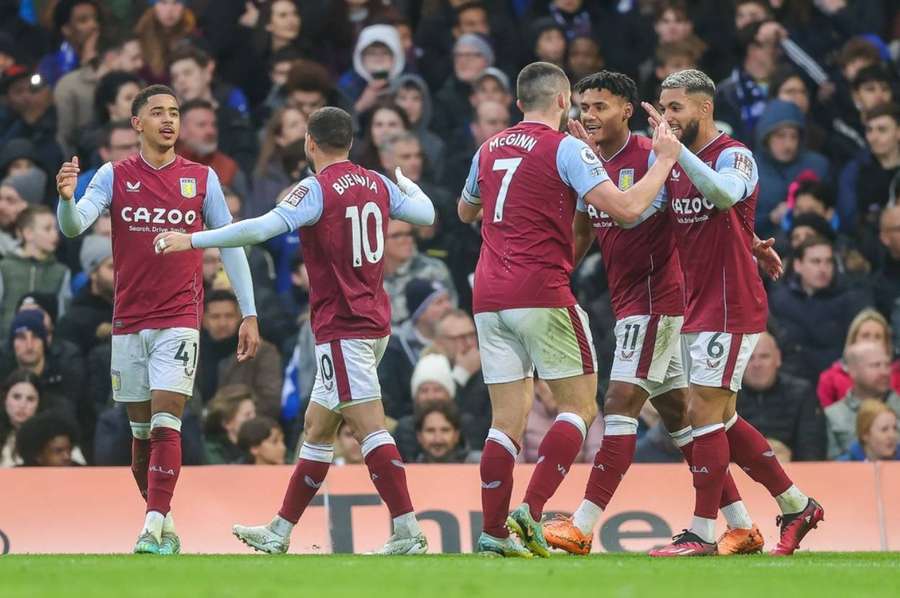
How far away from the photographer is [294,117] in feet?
53.2

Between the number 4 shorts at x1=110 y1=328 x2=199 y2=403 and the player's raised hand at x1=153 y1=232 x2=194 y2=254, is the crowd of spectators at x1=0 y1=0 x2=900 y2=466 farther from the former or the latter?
the player's raised hand at x1=153 y1=232 x2=194 y2=254

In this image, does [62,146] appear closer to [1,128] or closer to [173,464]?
[1,128]

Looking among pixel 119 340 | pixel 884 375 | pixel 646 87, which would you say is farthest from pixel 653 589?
pixel 646 87

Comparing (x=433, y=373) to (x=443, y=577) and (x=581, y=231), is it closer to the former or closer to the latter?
(x=581, y=231)

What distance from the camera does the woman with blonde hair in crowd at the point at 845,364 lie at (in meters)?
14.1

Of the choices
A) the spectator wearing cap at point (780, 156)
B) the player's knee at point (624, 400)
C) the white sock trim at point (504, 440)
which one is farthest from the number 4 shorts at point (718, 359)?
the spectator wearing cap at point (780, 156)

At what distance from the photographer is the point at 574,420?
9.27 metres

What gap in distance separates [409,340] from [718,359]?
5431 mm

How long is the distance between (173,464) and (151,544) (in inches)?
19.8

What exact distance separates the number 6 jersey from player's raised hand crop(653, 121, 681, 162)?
1.74 meters

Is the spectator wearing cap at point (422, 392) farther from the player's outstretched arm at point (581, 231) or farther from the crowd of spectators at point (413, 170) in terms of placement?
the player's outstretched arm at point (581, 231)

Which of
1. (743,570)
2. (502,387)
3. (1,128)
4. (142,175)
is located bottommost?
(743,570)

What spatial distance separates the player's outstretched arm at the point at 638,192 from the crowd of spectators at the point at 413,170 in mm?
4669

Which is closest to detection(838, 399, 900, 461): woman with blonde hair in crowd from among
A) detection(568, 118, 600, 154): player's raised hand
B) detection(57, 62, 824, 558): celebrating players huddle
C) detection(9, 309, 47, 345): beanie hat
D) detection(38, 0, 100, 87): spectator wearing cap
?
detection(57, 62, 824, 558): celebrating players huddle
